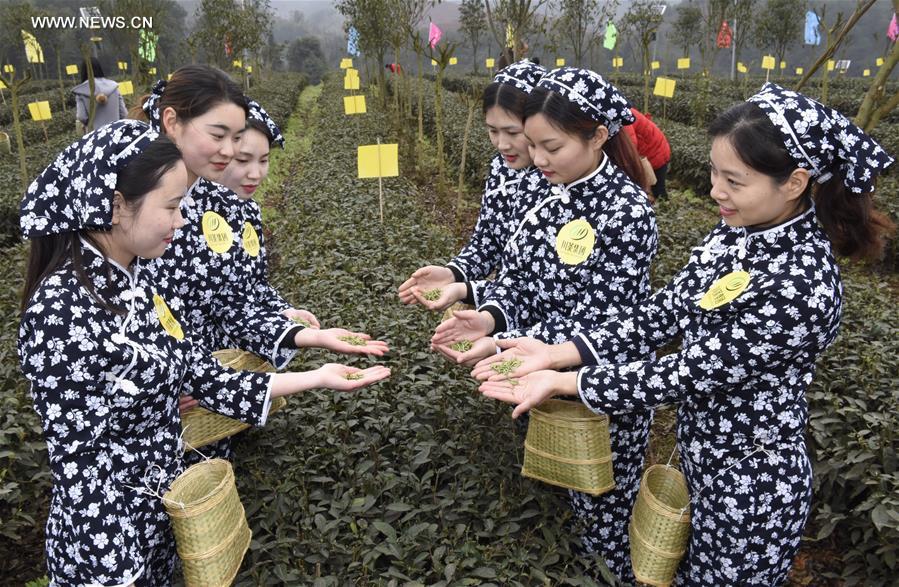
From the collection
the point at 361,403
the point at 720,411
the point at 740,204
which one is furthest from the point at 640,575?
the point at 361,403

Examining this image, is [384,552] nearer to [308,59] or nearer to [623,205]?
[623,205]

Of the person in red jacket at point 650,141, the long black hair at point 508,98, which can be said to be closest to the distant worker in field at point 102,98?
the person in red jacket at point 650,141

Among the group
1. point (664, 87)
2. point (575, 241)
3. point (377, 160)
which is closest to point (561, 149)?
point (575, 241)

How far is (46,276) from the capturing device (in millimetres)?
1369

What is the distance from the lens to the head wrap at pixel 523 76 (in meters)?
1.94

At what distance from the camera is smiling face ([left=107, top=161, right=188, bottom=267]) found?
140 centimetres

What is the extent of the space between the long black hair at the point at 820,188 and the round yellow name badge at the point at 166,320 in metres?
1.41

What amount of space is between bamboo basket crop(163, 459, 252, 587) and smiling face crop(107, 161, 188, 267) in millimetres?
536

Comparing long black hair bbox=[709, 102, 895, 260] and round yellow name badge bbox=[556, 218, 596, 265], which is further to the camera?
round yellow name badge bbox=[556, 218, 596, 265]

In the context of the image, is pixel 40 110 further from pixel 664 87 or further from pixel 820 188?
pixel 820 188

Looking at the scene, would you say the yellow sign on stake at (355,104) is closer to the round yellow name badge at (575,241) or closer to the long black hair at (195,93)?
the long black hair at (195,93)

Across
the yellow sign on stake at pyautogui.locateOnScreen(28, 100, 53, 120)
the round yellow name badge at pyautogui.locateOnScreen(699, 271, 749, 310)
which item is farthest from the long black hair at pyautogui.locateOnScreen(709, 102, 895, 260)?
the yellow sign on stake at pyautogui.locateOnScreen(28, 100, 53, 120)

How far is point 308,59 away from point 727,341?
41084mm

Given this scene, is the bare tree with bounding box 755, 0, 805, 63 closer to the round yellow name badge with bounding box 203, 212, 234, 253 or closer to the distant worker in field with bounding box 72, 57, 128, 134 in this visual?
the distant worker in field with bounding box 72, 57, 128, 134
